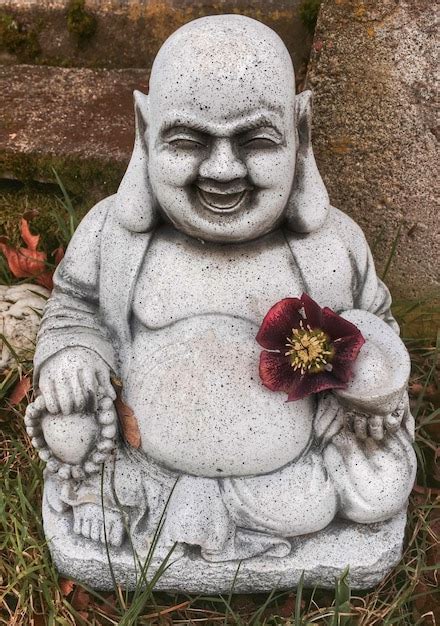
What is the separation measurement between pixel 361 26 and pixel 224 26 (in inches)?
39.8

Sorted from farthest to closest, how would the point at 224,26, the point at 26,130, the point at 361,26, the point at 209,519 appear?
the point at 26,130
the point at 361,26
the point at 209,519
the point at 224,26

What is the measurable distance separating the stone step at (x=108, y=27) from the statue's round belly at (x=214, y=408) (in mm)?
1869

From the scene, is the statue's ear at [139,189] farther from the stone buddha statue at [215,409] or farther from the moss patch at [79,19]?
the moss patch at [79,19]

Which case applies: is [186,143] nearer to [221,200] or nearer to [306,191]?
[221,200]

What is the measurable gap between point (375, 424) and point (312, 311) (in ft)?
1.20

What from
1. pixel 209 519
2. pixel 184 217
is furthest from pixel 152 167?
pixel 209 519

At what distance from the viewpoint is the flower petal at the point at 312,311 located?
2188mm

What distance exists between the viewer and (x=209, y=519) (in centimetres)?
226

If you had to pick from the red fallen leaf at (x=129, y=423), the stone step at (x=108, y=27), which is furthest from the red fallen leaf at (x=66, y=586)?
the stone step at (x=108, y=27)

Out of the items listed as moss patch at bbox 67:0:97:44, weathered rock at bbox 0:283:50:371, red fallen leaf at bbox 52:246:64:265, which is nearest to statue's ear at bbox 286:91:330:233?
weathered rock at bbox 0:283:50:371

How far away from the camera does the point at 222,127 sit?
2020mm

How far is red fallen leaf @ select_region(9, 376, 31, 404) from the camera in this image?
123 inches

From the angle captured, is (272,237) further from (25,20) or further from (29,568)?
(25,20)

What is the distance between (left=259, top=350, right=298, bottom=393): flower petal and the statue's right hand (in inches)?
17.2
